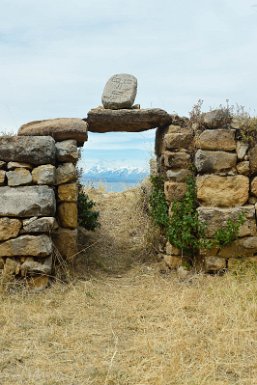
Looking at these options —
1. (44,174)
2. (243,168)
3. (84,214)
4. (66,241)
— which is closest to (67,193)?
(44,174)

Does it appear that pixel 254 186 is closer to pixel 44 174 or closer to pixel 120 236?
pixel 44 174

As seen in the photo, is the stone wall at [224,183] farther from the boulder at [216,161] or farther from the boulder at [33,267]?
the boulder at [33,267]

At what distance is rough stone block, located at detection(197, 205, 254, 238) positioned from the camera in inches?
251

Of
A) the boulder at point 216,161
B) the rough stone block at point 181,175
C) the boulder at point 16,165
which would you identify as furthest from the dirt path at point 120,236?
the boulder at point 216,161

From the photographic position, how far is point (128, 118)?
726cm

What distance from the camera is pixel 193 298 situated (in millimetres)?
5598

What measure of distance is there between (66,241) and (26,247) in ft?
2.26

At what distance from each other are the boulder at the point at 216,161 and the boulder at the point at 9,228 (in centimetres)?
244

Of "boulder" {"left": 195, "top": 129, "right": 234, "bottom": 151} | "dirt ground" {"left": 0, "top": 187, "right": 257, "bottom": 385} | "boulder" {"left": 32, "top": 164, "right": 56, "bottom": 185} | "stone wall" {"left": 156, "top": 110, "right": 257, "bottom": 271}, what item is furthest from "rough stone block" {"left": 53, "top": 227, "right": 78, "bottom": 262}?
"boulder" {"left": 195, "top": 129, "right": 234, "bottom": 151}

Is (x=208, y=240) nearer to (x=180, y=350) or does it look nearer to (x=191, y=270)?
(x=191, y=270)

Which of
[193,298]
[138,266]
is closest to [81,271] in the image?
[138,266]

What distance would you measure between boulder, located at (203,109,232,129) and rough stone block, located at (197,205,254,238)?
3.62 ft

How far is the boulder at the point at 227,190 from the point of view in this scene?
21.4ft

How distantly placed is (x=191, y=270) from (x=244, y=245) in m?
0.79
